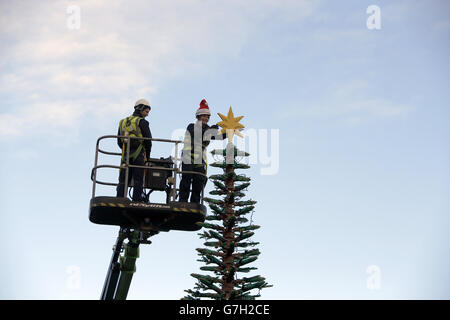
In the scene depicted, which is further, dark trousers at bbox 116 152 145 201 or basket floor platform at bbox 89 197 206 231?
dark trousers at bbox 116 152 145 201

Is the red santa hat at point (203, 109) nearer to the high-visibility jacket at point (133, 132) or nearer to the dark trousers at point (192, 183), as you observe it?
the dark trousers at point (192, 183)

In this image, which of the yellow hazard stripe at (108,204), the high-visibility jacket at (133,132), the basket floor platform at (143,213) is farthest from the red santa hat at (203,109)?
the yellow hazard stripe at (108,204)

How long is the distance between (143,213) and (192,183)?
1404 millimetres

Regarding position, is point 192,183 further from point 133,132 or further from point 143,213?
point 133,132

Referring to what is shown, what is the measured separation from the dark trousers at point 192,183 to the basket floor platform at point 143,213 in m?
0.41

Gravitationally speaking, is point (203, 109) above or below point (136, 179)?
above

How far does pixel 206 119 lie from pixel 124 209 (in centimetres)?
288

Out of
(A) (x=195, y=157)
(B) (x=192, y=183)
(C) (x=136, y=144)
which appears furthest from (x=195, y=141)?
(C) (x=136, y=144)

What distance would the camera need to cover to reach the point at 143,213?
14.8 metres

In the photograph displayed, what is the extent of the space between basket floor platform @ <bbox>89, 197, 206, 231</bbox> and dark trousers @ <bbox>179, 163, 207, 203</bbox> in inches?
16.1

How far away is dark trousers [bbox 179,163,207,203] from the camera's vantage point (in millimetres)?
15383

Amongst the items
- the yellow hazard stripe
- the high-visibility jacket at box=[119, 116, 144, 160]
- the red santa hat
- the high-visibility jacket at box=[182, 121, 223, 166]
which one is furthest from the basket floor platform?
the red santa hat

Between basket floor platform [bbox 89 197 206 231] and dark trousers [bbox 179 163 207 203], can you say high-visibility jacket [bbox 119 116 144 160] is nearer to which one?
dark trousers [bbox 179 163 207 203]

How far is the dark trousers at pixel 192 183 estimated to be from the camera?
1538 cm
